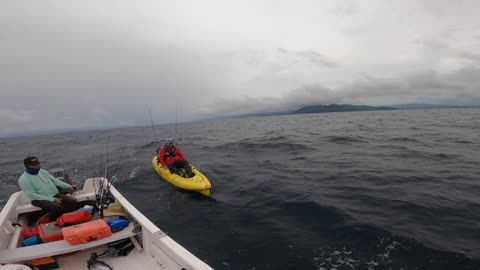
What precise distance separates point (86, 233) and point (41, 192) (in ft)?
9.94

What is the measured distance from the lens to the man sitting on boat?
20.1 ft

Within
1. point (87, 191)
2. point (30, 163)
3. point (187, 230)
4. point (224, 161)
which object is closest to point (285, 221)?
point (187, 230)

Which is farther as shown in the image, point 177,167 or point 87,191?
point 177,167

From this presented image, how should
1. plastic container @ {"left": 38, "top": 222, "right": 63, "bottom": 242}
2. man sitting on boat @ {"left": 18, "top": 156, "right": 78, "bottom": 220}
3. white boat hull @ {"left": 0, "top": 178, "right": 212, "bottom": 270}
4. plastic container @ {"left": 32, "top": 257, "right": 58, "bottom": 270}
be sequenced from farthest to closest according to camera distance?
man sitting on boat @ {"left": 18, "top": 156, "right": 78, "bottom": 220} → plastic container @ {"left": 38, "top": 222, "right": 63, "bottom": 242} → plastic container @ {"left": 32, "top": 257, "right": 58, "bottom": 270} → white boat hull @ {"left": 0, "top": 178, "right": 212, "bottom": 270}

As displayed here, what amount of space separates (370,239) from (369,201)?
8.85ft

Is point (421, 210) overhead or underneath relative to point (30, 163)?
underneath

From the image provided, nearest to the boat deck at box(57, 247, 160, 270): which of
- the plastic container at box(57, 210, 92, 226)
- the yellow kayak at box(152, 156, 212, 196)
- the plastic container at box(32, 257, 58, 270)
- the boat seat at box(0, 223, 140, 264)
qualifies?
the plastic container at box(32, 257, 58, 270)

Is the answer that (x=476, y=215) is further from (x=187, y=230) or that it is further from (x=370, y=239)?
(x=187, y=230)

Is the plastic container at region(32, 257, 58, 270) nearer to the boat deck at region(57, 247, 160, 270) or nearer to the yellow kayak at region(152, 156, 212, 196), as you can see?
the boat deck at region(57, 247, 160, 270)

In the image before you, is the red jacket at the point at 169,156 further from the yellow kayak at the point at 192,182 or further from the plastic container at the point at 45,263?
the plastic container at the point at 45,263

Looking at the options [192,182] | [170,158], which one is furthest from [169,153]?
[192,182]

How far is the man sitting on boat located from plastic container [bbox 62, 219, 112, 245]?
1.99 metres

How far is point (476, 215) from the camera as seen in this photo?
7555mm

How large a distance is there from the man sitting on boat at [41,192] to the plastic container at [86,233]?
1.99 meters
